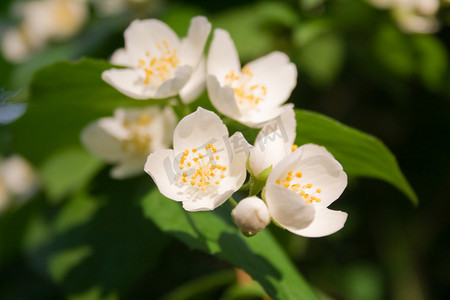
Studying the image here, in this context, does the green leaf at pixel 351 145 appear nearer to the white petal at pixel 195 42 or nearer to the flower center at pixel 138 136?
the white petal at pixel 195 42

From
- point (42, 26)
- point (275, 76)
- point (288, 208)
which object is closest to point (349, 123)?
point (275, 76)

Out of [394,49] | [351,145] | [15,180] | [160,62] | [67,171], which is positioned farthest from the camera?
[15,180]

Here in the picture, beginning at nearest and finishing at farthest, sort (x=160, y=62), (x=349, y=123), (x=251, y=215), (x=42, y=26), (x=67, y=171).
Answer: (x=251, y=215)
(x=160, y=62)
(x=67, y=171)
(x=349, y=123)
(x=42, y=26)

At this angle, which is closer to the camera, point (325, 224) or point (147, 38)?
point (325, 224)

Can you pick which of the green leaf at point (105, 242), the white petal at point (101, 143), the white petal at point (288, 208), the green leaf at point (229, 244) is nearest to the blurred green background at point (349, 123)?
the green leaf at point (105, 242)

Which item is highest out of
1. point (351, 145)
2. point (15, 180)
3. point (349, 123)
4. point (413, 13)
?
point (351, 145)

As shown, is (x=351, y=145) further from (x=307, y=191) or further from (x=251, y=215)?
(x=251, y=215)

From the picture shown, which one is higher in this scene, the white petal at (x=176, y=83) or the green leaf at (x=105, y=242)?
the white petal at (x=176, y=83)
